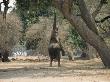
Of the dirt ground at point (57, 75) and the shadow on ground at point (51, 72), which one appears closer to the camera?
the dirt ground at point (57, 75)

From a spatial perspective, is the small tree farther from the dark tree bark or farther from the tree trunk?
the tree trunk

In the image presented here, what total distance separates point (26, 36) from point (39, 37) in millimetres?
3070

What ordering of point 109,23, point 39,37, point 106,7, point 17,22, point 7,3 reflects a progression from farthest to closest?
point 39,37, point 17,22, point 7,3, point 109,23, point 106,7

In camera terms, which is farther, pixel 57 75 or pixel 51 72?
pixel 51 72

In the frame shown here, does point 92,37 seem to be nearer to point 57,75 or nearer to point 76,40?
point 57,75

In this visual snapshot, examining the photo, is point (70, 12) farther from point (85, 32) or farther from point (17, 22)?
point (17, 22)

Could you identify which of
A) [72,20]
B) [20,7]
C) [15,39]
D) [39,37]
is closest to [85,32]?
[72,20]

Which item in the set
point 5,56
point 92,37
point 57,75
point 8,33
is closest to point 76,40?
point 5,56

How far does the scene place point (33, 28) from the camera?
155ft

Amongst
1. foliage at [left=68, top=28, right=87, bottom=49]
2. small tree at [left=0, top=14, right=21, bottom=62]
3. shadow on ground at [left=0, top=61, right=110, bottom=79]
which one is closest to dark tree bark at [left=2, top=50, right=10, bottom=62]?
small tree at [left=0, top=14, right=21, bottom=62]

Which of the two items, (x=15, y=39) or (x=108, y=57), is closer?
(x=108, y=57)

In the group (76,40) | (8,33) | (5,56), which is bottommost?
(5,56)

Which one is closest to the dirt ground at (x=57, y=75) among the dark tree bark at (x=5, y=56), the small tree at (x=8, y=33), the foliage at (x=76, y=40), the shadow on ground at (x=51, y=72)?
the shadow on ground at (x=51, y=72)

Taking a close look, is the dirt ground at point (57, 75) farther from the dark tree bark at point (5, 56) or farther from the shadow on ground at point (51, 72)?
the dark tree bark at point (5, 56)
